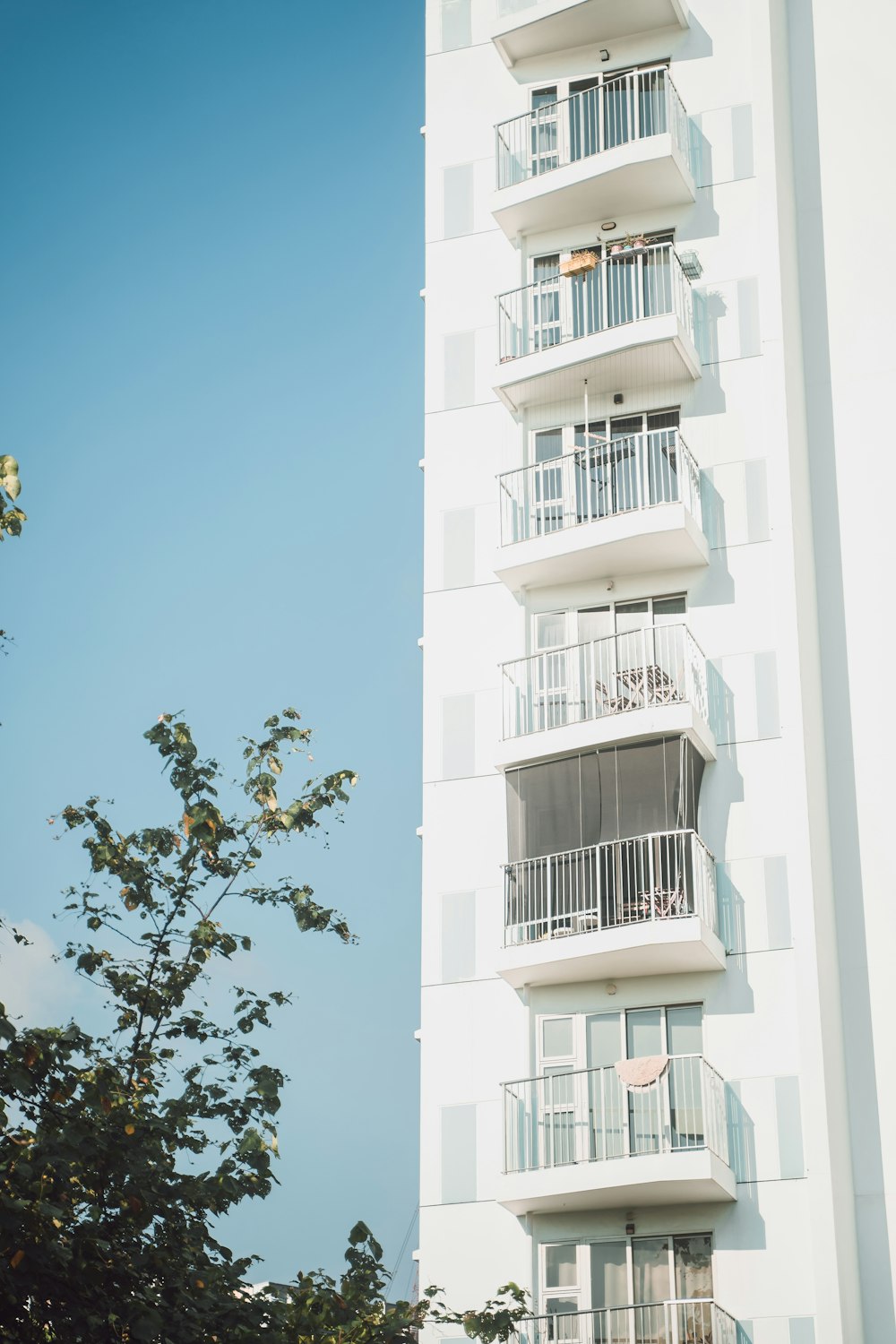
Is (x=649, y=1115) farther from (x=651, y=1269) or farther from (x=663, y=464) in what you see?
(x=663, y=464)

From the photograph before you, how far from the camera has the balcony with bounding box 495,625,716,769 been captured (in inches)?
993

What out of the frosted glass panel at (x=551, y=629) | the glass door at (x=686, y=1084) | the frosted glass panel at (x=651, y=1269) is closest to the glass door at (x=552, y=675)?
the frosted glass panel at (x=551, y=629)

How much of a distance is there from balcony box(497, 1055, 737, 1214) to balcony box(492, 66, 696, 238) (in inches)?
525

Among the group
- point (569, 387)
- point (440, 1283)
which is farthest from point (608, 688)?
point (440, 1283)

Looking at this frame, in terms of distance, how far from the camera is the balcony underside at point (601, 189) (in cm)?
2800

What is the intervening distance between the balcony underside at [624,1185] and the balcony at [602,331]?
37.9 feet

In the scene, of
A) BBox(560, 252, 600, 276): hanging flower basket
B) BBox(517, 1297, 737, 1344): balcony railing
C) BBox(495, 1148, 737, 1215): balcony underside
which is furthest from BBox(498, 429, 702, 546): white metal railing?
BBox(517, 1297, 737, 1344): balcony railing

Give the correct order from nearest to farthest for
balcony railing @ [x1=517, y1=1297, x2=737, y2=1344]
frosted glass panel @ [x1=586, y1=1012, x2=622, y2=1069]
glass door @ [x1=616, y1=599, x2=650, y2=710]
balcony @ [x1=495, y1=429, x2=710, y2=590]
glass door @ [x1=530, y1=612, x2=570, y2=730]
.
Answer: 1. balcony railing @ [x1=517, y1=1297, x2=737, y2=1344]
2. frosted glass panel @ [x1=586, y1=1012, x2=622, y2=1069]
3. glass door @ [x1=616, y1=599, x2=650, y2=710]
4. balcony @ [x1=495, y1=429, x2=710, y2=590]
5. glass door @ [x1=530, y1=612, x2=570, y2=730]

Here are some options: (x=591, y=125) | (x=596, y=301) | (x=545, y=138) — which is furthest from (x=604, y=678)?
(x=545, y=138)

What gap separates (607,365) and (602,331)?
1.70ft

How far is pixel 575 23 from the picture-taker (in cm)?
2969

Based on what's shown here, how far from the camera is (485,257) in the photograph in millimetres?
29922

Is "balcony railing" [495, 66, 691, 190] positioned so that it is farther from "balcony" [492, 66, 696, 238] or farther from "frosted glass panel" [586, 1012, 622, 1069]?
"frosted glass panel" [586, 1012, 622, 1069]

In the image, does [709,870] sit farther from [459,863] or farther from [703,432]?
[703,432]
